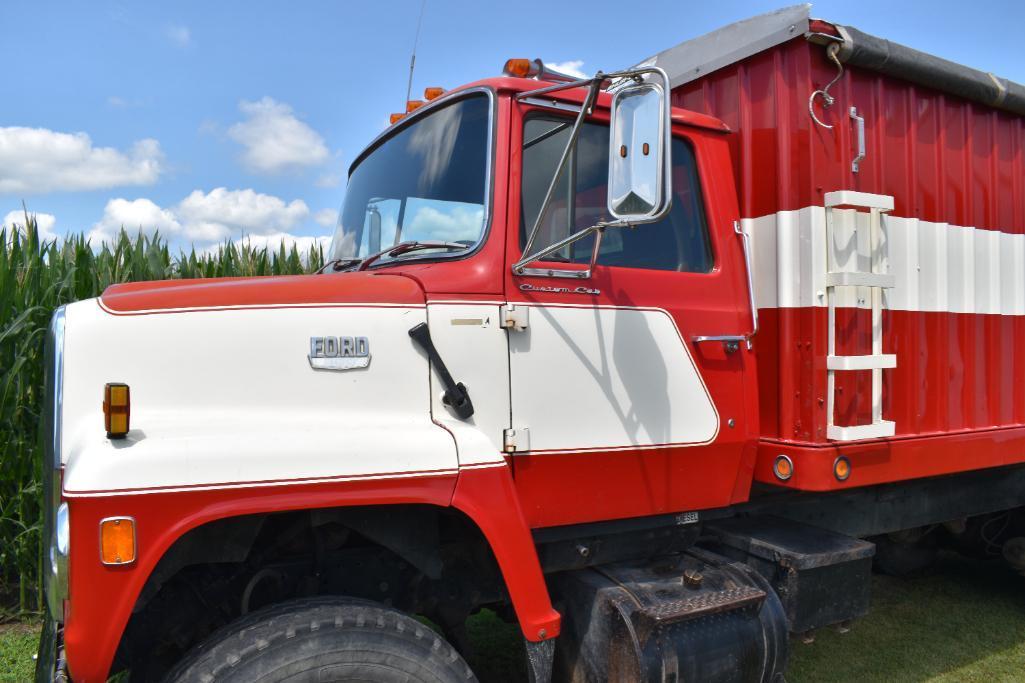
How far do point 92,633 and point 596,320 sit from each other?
176cm

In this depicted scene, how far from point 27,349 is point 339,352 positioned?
3.33 m

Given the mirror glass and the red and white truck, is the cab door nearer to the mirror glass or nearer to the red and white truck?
the red and white truck

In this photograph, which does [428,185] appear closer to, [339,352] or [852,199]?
[339,352]

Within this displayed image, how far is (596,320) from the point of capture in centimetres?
268

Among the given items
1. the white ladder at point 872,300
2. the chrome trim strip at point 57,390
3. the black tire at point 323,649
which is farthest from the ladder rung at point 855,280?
the chrome trim strip at point 57,390

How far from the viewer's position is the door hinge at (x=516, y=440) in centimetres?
253

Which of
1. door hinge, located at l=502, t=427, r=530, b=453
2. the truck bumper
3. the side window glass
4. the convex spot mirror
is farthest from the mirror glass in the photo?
the truck bumper

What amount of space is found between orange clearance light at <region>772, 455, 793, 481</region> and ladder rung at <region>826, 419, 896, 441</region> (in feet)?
0.61

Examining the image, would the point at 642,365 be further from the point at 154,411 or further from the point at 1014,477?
the point at 1014,477

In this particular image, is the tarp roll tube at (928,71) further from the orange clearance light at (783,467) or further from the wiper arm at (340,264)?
the wiper arm at (340,264)

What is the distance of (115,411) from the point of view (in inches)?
79.0

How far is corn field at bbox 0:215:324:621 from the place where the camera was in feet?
14.9

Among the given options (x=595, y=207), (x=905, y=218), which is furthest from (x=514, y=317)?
(x=905, y=218)

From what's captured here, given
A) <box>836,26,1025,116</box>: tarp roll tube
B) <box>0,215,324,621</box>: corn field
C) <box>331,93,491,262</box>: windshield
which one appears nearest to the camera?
<box>331,93,491,262</box>: windshield
